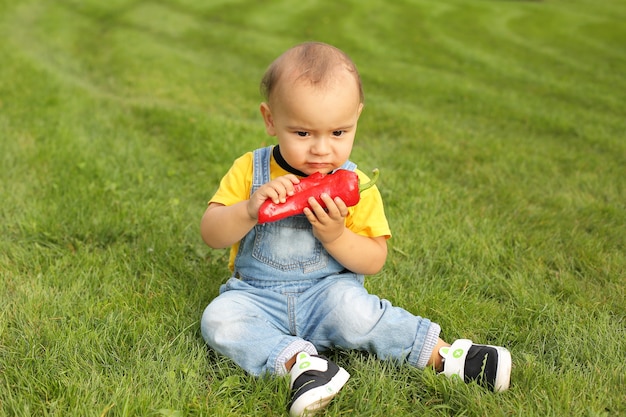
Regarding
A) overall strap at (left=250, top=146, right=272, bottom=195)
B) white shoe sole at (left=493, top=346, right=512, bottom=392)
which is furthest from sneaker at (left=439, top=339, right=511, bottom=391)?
overall strap at (left=250, top=146, right=272, bottom=195)

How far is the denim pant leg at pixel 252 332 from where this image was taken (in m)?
2.42

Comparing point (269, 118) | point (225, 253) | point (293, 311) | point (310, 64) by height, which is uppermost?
point (310, 64)

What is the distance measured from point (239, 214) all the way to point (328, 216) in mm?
366

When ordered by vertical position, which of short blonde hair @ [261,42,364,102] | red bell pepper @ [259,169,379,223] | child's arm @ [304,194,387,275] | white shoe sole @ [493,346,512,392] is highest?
short blonde hair @ [261,42,364,102]

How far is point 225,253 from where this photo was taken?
3.57 metres

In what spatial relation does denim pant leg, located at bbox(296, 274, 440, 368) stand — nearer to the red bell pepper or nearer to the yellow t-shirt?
the yellow t-shirt

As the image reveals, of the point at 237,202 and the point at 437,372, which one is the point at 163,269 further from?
the point at 437,372

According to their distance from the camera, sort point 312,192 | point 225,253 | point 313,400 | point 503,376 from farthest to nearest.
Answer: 1. point 225,253
2. point 312,192
3. point 503,376
4. point 313,400

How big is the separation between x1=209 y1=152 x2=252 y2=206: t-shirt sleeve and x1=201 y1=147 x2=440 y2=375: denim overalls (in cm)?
6

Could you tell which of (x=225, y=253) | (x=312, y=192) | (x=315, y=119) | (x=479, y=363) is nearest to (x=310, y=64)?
(x=315, y=119)

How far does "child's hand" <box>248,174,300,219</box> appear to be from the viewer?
7.86 ft

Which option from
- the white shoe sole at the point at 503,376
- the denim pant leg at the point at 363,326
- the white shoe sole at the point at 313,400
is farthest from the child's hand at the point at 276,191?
the white shoe sole at the point at 503,376

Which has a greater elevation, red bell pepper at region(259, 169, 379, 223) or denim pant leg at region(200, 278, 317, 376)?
red bell pepper at region(259, 169, 379, 223)

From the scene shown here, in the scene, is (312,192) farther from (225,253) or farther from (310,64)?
(225,253)
